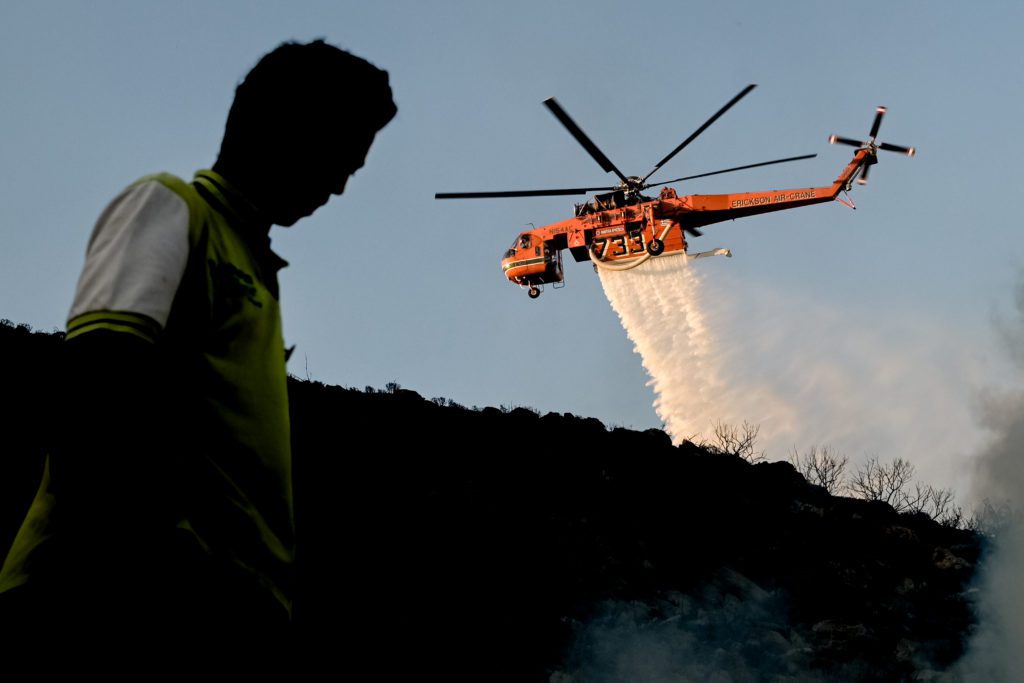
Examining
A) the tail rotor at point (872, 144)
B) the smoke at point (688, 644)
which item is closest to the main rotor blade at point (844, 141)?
the tail rotor at point (872, 144)

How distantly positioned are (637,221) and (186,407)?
95.9 feet

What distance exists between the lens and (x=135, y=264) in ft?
4.49

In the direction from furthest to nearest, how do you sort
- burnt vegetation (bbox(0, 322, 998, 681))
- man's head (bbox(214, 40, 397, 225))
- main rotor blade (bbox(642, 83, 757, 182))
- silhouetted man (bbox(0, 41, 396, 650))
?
1. main rotor blade (bbox(642, 83, 757, 182))
2. burnt vegetation (bbox(0, 322, 998, 681))
3. man's head (bbox(214, 40, 397, 225))
4. silhouetted man (bbox(0, 41, 396, 650))

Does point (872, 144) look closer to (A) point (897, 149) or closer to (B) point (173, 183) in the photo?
(A) point (897, 149)

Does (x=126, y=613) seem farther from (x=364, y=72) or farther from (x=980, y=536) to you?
(x=980, y=536)

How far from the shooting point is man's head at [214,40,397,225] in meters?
1.69

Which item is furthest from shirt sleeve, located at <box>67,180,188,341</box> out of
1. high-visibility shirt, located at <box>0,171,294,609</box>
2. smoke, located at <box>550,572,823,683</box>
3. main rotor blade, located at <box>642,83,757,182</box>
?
main rotor blade, located at <box>642,83,757,182</box>

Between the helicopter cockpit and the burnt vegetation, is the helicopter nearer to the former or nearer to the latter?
the helicopter cockpit

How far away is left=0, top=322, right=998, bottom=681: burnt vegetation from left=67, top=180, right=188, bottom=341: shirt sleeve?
30.6ft

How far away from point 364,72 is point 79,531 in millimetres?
911

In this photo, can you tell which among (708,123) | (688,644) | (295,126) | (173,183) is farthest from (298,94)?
(708,123)

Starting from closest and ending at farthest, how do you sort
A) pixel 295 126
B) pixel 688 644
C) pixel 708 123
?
pixel 295 126, pixel 688 644, pixel 708 123

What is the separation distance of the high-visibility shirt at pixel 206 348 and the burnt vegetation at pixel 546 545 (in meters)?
9.23

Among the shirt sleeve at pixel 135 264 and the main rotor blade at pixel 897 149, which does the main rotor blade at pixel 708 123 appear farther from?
the shirt sleeve at pixel 135 264
